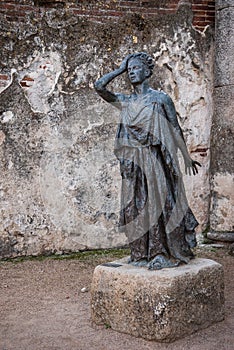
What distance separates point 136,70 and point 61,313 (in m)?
1.91

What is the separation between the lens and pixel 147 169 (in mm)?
3895

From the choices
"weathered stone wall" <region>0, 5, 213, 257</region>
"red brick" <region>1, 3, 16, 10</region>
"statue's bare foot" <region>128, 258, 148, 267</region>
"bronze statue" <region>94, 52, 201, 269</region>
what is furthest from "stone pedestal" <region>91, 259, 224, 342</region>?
"red brick" <region>1, 3, 16, 10</region>

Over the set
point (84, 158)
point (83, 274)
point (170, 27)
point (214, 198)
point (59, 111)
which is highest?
point (170, 27)

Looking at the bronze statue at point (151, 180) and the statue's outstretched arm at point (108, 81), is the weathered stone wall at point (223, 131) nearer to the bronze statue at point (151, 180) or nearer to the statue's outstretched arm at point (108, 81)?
the bronze statue at point (151, 180)

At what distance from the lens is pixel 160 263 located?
3.85 metres

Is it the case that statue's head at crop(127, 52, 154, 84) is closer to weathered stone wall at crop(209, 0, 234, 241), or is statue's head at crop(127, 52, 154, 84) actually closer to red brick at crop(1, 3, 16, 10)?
red brick at crop(1, 3, 16, 10)

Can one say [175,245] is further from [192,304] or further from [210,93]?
[210,93]

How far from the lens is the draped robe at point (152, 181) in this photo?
389 cm

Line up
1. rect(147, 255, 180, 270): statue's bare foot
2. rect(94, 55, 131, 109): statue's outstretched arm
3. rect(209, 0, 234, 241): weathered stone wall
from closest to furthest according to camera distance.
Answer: rect(147, 255, 180, 270): statue's bare foot → rect(94, 55, 131, 109): statue's outstretched arm → rect(209, 0, 234, 241): weathered stone wall

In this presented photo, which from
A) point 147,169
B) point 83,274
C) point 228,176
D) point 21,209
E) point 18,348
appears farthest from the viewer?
point 228,176

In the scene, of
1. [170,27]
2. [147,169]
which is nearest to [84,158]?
[170,27]

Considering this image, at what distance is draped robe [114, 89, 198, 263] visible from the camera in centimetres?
389

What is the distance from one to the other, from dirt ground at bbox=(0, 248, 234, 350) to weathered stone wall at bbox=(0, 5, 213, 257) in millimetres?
375

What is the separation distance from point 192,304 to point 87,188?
2742mm
